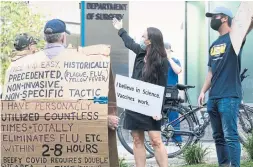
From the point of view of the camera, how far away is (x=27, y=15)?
1191 centimetres

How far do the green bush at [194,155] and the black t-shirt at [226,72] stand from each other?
136cm

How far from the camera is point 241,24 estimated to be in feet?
18.6

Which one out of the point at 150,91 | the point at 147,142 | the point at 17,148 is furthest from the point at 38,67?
the point at 147,142

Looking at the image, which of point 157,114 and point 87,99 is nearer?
point 87,99

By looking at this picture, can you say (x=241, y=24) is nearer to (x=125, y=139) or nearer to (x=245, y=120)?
(x=245, y=120)

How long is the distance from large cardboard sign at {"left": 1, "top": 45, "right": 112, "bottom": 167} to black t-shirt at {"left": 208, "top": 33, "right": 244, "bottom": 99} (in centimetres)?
171

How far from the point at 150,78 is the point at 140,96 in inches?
8.5

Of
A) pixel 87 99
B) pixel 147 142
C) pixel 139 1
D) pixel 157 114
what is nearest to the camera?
pixel 87 99

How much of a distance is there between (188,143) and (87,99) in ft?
11.8

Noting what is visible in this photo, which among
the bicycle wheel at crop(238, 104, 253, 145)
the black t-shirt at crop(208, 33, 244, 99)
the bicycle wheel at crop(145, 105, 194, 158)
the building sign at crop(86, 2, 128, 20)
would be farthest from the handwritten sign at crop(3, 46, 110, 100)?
the building sign at crop(86, 2, 128, 20)

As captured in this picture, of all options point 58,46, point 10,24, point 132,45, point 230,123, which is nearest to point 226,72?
point 230,123

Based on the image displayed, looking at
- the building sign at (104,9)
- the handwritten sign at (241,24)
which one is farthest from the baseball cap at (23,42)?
the building sign at (104,9)

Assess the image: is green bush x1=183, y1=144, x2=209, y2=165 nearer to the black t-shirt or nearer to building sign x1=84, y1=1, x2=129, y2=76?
the black t-shirt

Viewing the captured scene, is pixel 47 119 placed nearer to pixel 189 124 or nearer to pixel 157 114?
pixel 157 114
